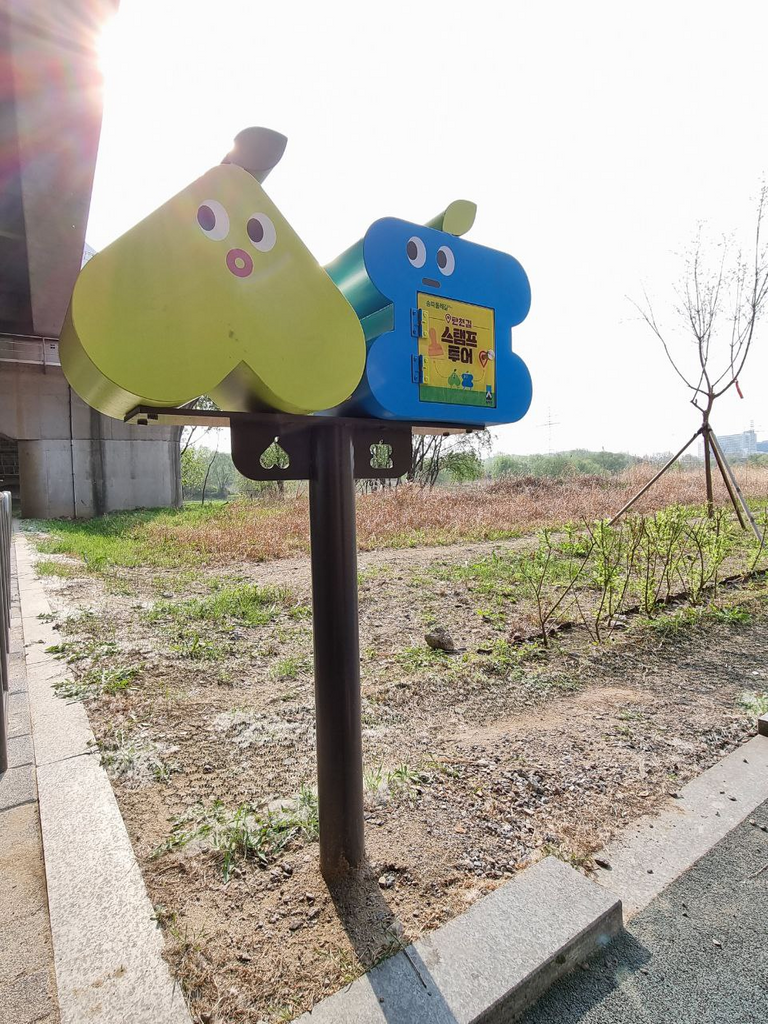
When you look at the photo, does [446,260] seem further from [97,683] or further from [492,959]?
[97,683]

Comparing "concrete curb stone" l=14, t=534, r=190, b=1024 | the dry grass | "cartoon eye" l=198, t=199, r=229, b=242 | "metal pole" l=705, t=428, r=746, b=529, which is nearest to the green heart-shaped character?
"cartoon eye" l=198, t=199, r=229, b=242

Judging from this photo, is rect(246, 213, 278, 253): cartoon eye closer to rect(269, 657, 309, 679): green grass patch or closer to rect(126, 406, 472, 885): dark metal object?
rect(126, 406, 472, 885): dark metal object

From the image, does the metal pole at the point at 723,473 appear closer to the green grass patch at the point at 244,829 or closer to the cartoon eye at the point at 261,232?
the green grass patch at the point at 244,829

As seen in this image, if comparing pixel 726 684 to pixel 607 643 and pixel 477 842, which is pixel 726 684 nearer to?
pixel 607 643

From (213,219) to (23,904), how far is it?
5.81 ft

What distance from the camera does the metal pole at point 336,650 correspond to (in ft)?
4.42

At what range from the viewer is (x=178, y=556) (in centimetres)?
705

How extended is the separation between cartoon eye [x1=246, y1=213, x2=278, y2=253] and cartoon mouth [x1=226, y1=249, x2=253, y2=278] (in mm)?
39

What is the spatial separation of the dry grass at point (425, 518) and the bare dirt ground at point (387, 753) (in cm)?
357

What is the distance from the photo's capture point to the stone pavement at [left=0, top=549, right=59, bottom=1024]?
44.8 inches

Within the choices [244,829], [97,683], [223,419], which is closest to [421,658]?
[244,829]

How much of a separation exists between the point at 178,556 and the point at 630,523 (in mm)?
5603

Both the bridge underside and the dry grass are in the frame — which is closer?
the bridge underside

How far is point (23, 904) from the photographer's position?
4.59 feet
